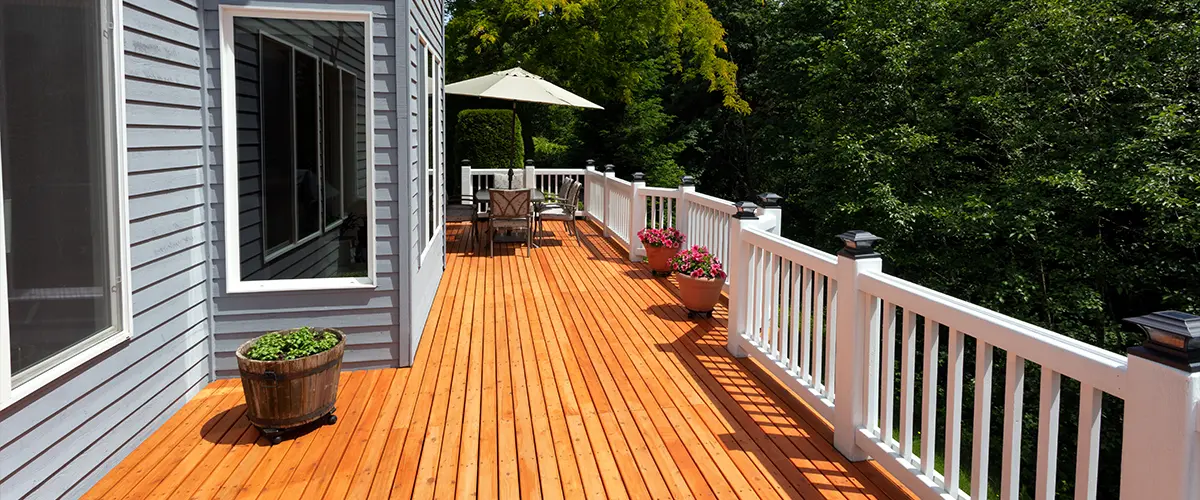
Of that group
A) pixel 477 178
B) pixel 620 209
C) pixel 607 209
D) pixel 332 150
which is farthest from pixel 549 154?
pixel 332 150

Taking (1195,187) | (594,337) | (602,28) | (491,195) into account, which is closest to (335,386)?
(594,337)

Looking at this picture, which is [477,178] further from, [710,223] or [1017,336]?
[1017,336]

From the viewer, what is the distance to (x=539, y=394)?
12.6 ft

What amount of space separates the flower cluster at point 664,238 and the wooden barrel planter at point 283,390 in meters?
4.17

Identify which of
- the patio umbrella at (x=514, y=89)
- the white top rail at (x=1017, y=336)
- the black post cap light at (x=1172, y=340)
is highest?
the patio umbrella at (x=514, y=89)

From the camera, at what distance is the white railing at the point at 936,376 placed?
5.50 feet

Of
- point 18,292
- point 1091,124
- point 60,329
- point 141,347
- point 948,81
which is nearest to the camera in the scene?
point 18,292

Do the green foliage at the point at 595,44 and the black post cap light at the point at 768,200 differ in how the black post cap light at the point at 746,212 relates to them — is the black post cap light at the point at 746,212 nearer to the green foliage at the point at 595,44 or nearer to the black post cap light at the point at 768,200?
the black post cap light at the point at 768,200

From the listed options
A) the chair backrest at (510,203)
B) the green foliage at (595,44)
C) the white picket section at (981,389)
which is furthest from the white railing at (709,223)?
the green foliage at (595,44)

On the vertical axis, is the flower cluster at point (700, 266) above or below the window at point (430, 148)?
below

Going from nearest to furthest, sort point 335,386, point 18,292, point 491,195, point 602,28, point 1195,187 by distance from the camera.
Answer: point 18,292 < point 335,386 < point 491,195 < point 1195,187 < point 602,28

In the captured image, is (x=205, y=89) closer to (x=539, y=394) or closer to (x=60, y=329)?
(x=60, y=329)

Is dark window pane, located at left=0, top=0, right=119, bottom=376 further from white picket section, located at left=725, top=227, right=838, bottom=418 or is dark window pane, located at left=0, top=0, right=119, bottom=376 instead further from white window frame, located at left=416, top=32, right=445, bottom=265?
white picket section, located at left=725, top=227, right=838, bottom=418

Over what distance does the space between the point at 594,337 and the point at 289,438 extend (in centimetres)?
216
